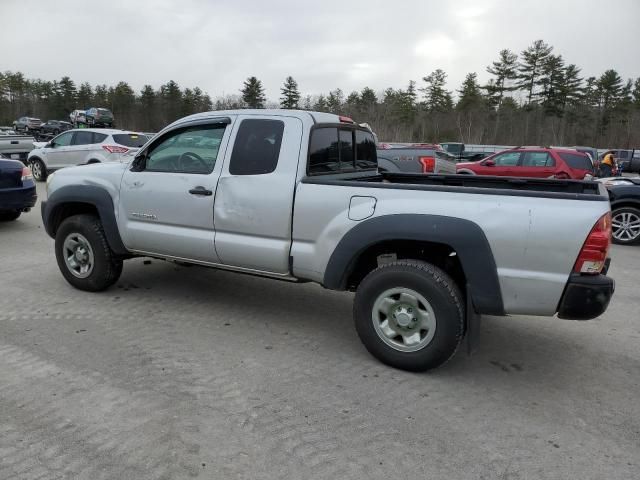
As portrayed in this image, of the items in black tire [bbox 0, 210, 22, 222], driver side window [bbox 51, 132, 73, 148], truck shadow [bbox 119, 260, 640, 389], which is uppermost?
driver side window [bbox 51, 132, 73, 148]

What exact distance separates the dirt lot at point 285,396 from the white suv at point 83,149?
927 cm

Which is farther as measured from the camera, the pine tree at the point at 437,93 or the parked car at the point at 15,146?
the pine tree at the point at 437,93

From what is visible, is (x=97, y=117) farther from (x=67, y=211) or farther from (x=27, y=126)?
(x=67, y=211)

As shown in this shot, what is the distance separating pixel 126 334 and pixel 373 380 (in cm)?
211

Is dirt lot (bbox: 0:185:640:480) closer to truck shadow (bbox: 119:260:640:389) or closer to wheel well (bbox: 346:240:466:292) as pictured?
truck shadow (bbox: 119:260:640:389)

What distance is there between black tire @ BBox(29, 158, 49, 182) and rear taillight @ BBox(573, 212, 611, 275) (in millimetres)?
15310

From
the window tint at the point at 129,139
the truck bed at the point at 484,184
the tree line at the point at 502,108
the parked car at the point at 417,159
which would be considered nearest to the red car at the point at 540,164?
the parked car at the point at 417,159

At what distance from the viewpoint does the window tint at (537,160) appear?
14.4 m

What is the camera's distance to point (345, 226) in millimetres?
3619

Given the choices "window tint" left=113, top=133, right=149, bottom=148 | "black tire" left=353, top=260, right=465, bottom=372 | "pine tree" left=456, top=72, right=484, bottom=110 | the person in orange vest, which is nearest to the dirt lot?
"black tire" left=353, top=260, right=465, bottom=372

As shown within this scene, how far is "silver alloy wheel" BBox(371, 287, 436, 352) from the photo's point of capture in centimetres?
344

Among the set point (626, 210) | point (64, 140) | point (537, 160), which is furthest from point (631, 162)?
point (64, 140)

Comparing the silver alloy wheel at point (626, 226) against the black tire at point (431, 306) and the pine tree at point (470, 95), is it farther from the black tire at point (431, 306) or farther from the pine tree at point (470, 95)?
the pine tree at point (470, 95)

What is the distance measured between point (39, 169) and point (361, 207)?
1429 centimetres
